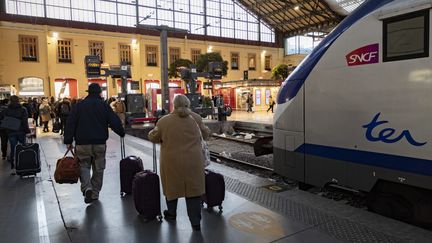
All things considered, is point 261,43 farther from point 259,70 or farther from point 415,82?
point 415,82

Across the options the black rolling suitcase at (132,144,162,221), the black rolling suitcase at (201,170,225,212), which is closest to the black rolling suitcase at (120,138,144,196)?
the black rolling suitcase at (132,144,162,221)

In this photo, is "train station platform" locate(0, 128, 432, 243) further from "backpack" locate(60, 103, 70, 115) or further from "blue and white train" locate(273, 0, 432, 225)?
"backpack" locate(60, 103, 70, 115)

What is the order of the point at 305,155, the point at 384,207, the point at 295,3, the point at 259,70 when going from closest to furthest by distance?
the point at 384,207
the point at 305,155
the point at 295,3
the point at 259,70

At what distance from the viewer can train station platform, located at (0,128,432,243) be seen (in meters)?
3.65

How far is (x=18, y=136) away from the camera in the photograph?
25.4 feet

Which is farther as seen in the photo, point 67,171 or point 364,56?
point 67,171

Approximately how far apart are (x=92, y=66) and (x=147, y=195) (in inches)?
607

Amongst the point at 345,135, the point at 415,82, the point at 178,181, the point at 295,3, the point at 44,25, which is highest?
the point at 295,3

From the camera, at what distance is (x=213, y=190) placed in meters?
4.43

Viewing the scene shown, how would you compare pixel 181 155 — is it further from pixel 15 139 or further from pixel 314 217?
pixel 15 139

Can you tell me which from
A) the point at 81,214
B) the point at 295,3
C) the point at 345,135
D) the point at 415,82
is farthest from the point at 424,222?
the point at 295,3

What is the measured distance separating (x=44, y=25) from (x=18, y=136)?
88.1 ft

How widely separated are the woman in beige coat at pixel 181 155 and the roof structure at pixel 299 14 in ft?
112

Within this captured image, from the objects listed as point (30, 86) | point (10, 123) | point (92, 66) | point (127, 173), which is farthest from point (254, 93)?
point (127, 173)
